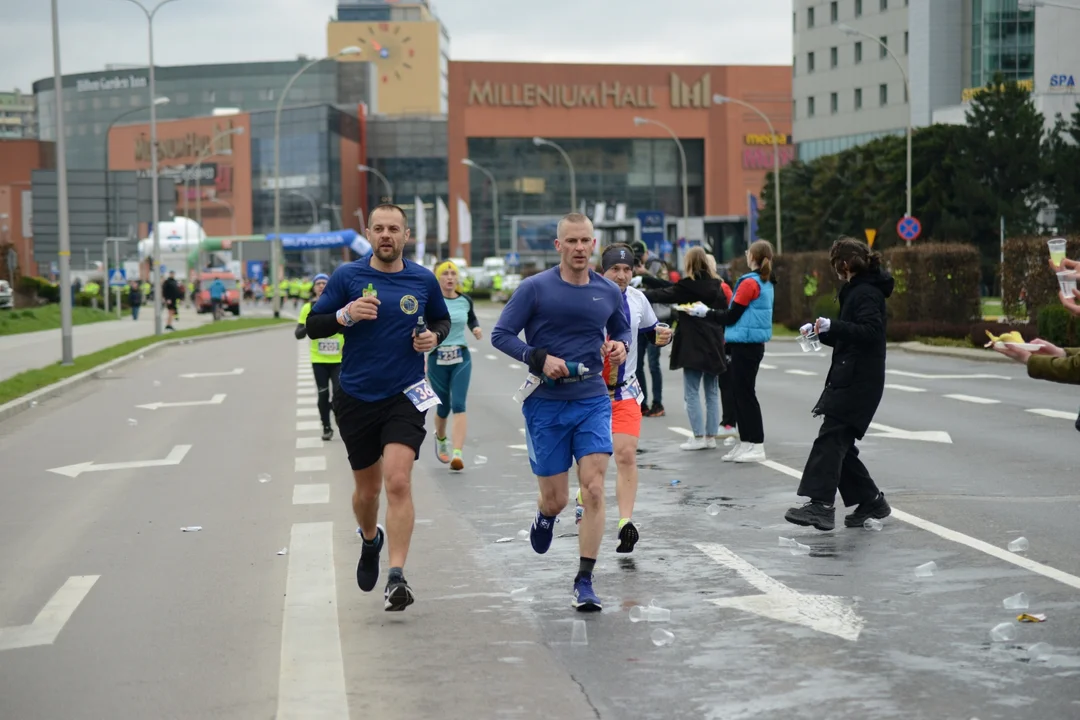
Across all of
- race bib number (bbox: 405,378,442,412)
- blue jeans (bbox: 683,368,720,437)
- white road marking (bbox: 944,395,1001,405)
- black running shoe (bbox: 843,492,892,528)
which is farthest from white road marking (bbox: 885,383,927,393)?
race bib number (bbox: 405,378,442,412)

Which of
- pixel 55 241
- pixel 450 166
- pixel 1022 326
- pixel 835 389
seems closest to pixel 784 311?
pixel 1022 326

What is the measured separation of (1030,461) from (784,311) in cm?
3105

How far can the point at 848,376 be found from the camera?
920 centimetres

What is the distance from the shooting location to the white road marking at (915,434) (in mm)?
14488

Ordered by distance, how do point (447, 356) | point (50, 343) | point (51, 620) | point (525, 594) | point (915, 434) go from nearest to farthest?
point (51, 620)
point (525, 594)
point (447, 356)
point (915, 434)
point (50, 343)

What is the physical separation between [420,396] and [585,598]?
3.87 ft

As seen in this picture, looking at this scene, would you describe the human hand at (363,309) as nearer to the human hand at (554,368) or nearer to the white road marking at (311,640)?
the human hand at (554,368)

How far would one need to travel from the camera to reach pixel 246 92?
563ft

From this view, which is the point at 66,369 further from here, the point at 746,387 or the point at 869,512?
the point at 869,512

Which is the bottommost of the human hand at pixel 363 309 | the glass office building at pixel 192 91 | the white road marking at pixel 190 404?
the white road marking at pixel 190 404

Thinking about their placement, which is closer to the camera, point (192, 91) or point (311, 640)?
point (311, 640)

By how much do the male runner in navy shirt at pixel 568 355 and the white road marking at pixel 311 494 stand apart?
12.7ft

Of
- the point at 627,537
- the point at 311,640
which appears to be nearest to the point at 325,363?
the point at 627,537

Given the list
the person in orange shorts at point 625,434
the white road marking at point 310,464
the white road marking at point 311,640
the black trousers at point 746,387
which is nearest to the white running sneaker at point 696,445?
the black trousers at point 746,387
